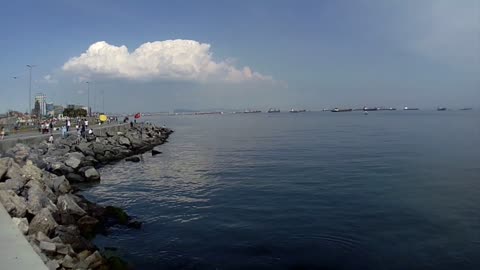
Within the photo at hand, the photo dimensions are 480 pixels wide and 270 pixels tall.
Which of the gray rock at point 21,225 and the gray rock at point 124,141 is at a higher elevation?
the gray rock at point 21,225

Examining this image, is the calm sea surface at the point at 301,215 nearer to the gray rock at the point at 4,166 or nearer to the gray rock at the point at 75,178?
the gray rock at the point at 75,178

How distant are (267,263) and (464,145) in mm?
38633

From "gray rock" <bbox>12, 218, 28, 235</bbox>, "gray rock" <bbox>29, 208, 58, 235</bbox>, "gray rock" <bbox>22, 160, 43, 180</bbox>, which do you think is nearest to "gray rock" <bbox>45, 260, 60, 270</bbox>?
"gray rock" <bbox>12, 218, 28, 235</bbox>

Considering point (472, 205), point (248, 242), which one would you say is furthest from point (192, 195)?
point (472, 205)

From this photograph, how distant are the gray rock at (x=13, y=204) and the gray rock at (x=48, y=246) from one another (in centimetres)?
259

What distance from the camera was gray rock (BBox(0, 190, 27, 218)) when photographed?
39.7ft

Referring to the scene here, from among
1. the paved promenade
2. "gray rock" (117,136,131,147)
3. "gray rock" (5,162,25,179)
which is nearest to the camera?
the paved promenade

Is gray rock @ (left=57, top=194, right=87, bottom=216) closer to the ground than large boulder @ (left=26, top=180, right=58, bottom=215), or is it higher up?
closer to the ground

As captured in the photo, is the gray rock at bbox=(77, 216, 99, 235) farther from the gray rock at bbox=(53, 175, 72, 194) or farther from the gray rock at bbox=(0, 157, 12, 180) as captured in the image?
the gray rock at bbox=(53, 175, 72, 194)

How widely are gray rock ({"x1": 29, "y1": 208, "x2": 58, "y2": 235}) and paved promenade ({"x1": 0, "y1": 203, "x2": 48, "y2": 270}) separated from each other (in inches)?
33.5

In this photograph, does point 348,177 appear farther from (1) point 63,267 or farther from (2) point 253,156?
(1) point 63,267

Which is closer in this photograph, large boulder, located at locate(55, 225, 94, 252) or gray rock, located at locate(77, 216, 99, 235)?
large boulder, located at locate(55, 225, 94, 252)

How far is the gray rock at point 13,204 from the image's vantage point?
476 inches

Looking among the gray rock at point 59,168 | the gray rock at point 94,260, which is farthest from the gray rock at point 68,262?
the gray rock at point 59,168
